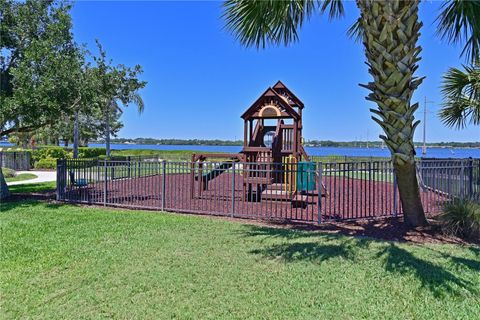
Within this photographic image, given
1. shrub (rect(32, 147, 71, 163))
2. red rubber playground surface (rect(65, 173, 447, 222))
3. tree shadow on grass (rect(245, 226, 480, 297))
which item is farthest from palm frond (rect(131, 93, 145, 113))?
tree shadow on grass (rect(245, 226, 480, 297))

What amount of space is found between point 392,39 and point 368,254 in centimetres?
327

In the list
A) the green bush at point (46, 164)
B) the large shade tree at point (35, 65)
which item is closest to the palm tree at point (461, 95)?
the large shade tree at point (35, 65)

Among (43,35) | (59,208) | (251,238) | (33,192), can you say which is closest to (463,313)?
(251,238)

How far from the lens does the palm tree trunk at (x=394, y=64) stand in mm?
5027

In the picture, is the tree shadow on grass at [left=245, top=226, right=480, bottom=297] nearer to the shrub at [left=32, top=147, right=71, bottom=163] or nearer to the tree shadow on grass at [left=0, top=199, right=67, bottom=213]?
the tree shadow on grass at [left=0, top=199, right=67, bottom=213]

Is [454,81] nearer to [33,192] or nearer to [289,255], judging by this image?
[289,255]

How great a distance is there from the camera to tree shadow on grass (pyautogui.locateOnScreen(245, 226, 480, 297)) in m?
4.04

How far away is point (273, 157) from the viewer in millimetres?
11914

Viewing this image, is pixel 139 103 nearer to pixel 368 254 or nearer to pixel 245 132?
pixel 245 132

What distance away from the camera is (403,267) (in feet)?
14.9

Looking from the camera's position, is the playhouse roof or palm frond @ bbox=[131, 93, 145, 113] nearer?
the playhouse roof

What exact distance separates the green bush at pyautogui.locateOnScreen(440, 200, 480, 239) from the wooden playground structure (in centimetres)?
384

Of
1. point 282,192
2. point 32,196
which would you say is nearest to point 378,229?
point 282,192

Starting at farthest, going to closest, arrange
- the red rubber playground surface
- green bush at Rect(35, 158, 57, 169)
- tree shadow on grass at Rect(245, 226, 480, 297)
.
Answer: green bush at Rect(35, 158, 57, 169) < the red rubber playground surface < tree shadow on grass at Rect(245, 226, 480, 297)
